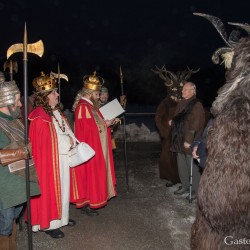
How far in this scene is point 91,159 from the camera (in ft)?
17.8

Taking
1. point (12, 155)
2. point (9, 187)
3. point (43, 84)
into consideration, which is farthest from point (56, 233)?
point (43, 84)

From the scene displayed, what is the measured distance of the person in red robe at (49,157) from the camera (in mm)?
4434

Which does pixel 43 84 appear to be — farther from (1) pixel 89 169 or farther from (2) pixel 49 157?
(1) pixel 89 169

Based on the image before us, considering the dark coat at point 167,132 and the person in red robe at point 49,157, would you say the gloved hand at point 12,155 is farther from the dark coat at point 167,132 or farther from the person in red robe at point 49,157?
the dark coat at point 167,132

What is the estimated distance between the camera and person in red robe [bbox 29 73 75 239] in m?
4.43

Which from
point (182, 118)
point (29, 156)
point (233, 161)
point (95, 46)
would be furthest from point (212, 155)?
point (95, 46)

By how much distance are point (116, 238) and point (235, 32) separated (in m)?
3.44

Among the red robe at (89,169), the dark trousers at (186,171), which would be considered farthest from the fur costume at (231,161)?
the dark trousers at (186,171)

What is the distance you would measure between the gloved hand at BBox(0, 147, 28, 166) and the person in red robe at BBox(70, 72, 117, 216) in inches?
81.0

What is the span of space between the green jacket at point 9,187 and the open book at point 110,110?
246cm

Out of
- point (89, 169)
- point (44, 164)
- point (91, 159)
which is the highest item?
point (44, 164)

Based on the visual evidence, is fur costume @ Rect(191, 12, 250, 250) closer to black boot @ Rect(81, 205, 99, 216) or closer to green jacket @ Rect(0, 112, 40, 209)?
green jacket @ Rect(0, 112, 40, 209)

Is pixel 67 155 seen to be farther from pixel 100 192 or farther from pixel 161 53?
pixel 161 53

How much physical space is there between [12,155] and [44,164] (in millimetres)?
1129
